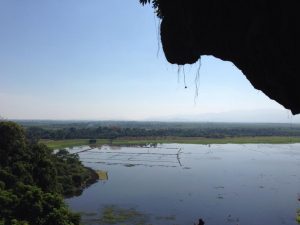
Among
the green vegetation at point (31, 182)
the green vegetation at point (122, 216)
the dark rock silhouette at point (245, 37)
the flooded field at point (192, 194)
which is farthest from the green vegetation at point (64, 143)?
the dark rock silhouette at point (245, 37)

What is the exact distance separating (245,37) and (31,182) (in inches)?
1230

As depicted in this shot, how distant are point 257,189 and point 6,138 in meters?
32.3

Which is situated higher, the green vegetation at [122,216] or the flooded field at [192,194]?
the flooded field at [192,194]

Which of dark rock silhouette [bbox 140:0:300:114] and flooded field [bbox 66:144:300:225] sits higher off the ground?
dark rock silhouette [bbox 140:0:300:114]

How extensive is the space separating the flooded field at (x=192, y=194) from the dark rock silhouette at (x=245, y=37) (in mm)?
30825

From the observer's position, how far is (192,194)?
4744 cm

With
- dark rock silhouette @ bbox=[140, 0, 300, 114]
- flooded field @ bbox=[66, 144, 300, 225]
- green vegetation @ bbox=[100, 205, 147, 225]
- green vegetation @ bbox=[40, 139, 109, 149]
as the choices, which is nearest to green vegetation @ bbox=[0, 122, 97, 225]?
flooded field @ bbox=[66, 144, 300, 225]

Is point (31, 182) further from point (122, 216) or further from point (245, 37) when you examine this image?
point (245, 37)

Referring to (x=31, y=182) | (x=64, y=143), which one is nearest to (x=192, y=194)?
(x=31, y=182)

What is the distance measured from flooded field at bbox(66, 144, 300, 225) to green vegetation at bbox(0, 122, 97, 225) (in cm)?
458

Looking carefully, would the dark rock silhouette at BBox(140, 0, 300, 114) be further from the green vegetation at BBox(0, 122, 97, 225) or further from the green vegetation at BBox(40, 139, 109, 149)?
the green vegetation at BBox(40, 139, 109, 149)

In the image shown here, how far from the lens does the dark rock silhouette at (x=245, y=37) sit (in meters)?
4.38

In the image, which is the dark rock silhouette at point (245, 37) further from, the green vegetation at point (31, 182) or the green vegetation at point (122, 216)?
the green vegetation at point (122, 216)

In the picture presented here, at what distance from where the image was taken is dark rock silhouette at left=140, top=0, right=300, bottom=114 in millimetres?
4379
